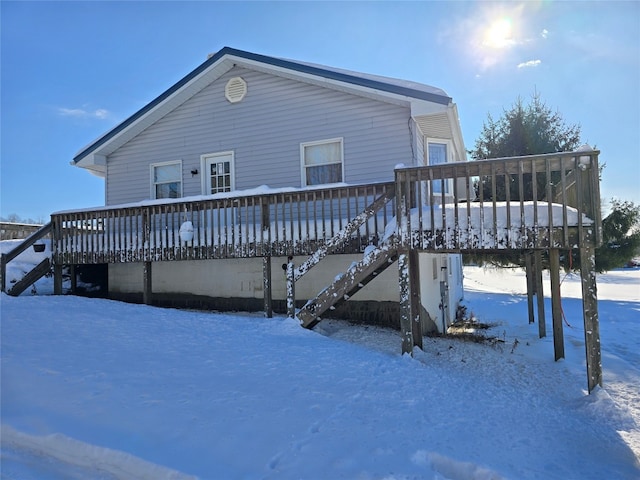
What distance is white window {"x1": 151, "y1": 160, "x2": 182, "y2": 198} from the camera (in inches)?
426

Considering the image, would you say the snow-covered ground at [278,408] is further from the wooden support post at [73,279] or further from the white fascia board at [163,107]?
the white fascia board at [163,107]

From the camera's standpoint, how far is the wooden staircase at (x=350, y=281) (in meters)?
6.17

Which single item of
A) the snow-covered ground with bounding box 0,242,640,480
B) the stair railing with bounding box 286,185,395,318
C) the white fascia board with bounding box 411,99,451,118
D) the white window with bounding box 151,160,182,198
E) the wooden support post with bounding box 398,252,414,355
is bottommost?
the snow-covered ground with bounding box 0,242,640,480

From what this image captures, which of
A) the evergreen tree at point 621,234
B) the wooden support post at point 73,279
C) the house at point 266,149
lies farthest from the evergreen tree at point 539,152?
the wooden support post at point 73,279

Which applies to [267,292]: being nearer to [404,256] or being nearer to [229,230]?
[229,230]

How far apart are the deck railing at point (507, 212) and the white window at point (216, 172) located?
17.9 feet

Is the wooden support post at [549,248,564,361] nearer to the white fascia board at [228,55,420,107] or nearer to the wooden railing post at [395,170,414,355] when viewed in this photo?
the wooden railing post at [395,170,414,355]

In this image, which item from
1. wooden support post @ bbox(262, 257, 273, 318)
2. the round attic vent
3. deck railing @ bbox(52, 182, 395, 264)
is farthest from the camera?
the round attic vent

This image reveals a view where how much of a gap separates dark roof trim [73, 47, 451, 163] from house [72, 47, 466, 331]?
0.08 feet

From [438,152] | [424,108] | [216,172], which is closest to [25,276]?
[216,172]

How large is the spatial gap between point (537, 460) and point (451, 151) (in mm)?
8818

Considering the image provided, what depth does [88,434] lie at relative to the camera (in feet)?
10.6

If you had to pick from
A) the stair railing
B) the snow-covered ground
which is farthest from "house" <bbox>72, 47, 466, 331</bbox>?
the snow-covered ground

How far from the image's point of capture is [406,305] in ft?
19.6
